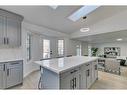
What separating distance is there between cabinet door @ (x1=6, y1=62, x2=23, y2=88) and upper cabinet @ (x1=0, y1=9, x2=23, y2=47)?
2.04ft

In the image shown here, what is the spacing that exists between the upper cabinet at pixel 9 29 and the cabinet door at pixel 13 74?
621 millimetres

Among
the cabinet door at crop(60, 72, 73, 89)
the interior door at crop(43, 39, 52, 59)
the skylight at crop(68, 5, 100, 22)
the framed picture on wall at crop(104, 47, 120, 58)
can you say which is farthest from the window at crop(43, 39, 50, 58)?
the framed picture on wall at crop(104, 47, 120, 58)

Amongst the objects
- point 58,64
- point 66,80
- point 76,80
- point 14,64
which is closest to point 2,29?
point 14,64

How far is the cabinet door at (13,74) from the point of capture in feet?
9.17

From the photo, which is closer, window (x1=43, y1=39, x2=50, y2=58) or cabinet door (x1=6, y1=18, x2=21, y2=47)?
cabinet door (x1=6, y1=18, x2=21, y2=47)

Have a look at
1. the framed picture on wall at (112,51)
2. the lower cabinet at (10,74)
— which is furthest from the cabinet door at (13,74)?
the framed picture on wall at (112,51)

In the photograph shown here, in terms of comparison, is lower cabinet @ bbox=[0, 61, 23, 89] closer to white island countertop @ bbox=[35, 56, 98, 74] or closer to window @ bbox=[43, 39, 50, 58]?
white island countertop @ bbox=[35, 56, 98, 74]

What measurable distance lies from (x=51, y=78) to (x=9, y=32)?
1.95m

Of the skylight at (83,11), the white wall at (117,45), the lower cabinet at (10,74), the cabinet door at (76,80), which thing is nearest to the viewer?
the cabinet door at (76,80)

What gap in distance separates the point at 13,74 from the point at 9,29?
1322mm

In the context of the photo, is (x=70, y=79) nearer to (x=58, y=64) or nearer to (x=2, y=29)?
(x=58, y=64)

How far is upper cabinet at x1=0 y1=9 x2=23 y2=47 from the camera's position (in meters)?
2.71

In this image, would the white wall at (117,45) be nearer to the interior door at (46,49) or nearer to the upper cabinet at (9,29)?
the interior door at (46,49)

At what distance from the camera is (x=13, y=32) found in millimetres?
3002
